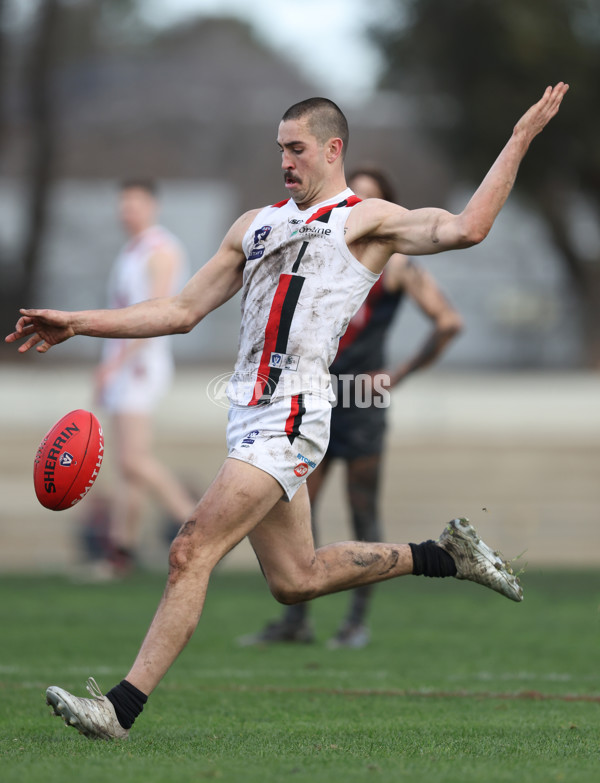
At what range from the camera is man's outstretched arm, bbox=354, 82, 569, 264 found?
15.0 ft

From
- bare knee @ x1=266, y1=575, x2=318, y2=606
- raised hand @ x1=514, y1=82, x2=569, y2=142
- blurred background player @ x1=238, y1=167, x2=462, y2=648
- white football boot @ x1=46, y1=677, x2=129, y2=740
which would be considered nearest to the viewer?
white football boot @ x1=46, y1=677, x2=129, y2=740

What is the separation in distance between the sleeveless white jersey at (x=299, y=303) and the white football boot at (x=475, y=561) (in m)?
0.83

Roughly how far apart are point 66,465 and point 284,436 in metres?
0.88

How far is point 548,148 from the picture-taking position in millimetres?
26234

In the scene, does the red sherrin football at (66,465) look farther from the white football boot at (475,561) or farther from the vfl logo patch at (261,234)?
the white football boot at (475,561)

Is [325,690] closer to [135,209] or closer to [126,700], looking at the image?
[126,700]

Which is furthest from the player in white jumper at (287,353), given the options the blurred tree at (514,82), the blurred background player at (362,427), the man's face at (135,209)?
the blurred tree at (514,82)

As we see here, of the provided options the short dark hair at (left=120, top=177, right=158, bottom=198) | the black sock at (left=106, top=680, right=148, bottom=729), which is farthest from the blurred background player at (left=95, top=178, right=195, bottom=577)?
the black sock at (left=106, top=680, right=148, bottom=729)

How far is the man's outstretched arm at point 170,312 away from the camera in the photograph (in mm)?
4969

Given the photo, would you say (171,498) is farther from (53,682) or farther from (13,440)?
(13,440)

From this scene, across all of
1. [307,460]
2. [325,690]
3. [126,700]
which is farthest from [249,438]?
[325,690]

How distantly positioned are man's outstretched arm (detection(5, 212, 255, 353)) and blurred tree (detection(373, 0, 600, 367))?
2117cm

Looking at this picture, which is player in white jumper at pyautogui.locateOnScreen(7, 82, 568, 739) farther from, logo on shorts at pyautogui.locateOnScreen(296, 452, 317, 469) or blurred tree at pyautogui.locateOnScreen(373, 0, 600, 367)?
blurred tree at pyautogui.locateOnScreen(373, 0, 600, 367)

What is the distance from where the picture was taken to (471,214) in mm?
4582
